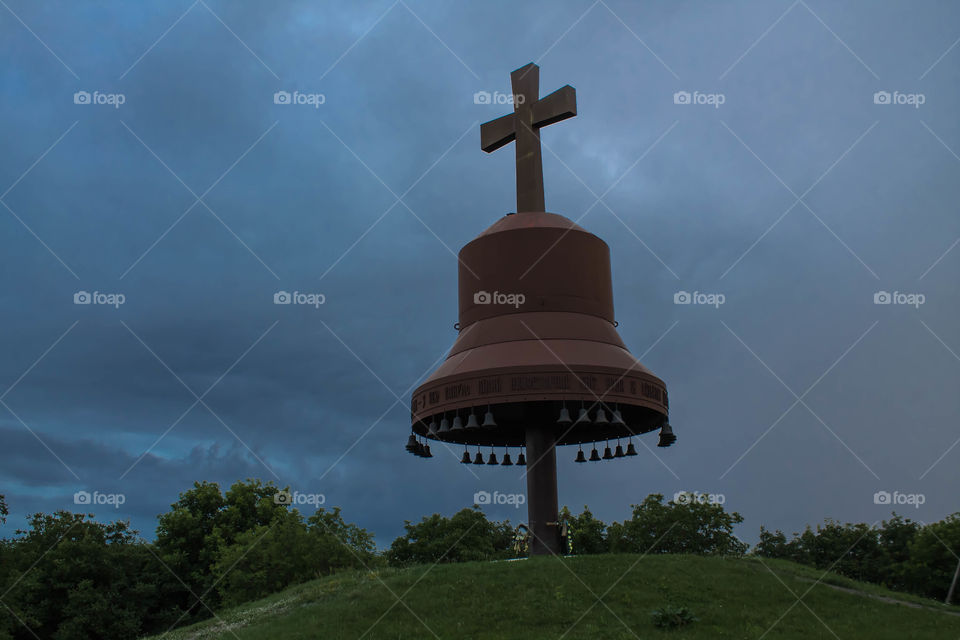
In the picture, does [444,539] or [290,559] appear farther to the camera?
[444,539]

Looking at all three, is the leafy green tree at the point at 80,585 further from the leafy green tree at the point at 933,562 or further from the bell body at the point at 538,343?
the leafy green tree at the point at 933,562

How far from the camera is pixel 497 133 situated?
2391 cm

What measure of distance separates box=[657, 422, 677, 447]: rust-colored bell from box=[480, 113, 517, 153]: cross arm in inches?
390

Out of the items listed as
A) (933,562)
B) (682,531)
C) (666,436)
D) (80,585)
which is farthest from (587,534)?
(80,585)

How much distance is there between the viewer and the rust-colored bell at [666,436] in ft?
66.1

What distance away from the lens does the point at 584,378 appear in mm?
18141

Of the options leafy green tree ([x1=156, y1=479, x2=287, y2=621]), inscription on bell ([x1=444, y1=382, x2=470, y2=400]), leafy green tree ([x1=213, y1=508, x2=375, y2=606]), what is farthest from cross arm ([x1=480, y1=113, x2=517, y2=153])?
leafy green tree ([x1=156, y1=479, x2=287, y2=621])

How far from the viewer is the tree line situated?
102ft

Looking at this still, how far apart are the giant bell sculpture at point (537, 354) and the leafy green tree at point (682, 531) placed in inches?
638

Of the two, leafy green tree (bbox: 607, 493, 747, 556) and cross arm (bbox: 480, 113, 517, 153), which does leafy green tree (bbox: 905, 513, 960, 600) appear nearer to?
leafy green tree (bbox: 607, 493, 747, 556)

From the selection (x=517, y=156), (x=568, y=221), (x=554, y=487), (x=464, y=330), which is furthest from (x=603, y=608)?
(x=517, y=156)

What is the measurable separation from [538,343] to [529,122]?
777cm

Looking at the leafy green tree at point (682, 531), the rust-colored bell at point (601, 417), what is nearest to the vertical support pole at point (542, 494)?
the rust-colored bell at point (601, 417)

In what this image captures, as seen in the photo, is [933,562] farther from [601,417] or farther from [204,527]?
[204,527]
